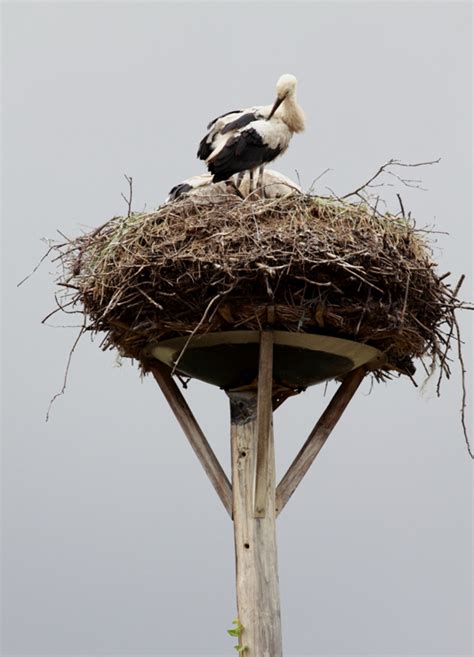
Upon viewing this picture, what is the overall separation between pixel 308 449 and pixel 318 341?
28.5 inches

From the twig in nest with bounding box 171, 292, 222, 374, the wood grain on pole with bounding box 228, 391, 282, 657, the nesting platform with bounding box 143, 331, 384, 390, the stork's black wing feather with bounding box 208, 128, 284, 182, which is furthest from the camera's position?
the stork's black wing feather with bounding box 208, 128, 284, 182

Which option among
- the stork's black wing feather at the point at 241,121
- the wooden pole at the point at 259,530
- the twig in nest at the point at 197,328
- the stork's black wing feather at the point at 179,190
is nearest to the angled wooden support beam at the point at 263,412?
the wooden pole at the point at 259,530

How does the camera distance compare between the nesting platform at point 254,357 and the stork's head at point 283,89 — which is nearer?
the nesting platform at point 254,357

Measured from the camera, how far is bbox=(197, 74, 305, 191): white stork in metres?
8.27

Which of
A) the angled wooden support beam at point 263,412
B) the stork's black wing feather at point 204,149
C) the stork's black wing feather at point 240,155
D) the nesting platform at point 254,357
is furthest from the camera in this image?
the stork's black wing feather at point 204,149

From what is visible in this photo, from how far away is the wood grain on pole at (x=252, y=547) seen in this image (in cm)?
741

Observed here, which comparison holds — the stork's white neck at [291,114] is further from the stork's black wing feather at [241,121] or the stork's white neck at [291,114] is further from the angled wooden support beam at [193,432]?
the angled wooden support beam at [193,432]

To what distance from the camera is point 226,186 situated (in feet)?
28.2

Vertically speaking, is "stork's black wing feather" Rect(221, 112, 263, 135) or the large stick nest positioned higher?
"stork's black wing feather" Rect(221, 112, 263, 135)

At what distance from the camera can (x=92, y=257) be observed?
7.88m

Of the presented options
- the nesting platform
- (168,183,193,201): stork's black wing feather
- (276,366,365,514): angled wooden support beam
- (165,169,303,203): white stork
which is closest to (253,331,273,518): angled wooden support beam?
the nesting platform

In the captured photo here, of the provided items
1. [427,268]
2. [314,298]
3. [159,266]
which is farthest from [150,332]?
[427,268]

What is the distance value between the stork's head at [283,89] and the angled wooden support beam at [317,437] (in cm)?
185

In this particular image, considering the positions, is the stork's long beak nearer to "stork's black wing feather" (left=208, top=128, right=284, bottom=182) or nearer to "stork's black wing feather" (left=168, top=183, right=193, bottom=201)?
"stork's black wing feather" (left=208, top=128, right=284, bottom=182)
